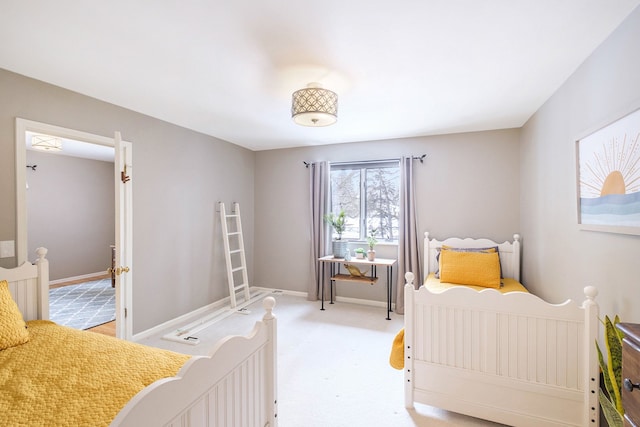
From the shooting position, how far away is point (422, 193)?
3.97 meters

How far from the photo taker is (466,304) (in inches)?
72.9

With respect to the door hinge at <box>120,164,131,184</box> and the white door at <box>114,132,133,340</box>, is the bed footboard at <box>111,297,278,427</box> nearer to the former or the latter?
the white door at <box>114,132,133,340</box>

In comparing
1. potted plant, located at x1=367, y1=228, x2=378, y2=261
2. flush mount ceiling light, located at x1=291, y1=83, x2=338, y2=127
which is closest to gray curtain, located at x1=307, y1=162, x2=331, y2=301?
potted plant, located at x1=367, y1=228, x2=378, y2=261

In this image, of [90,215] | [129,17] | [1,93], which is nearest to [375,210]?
[129,17]

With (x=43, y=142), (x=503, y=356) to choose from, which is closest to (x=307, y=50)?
(x=503, y=356)

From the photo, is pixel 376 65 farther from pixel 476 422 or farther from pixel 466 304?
pixel 476 422

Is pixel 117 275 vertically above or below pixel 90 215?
below

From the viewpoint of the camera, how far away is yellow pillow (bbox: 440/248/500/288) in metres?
2.98

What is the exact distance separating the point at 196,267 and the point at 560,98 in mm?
4178

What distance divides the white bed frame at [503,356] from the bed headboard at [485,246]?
73.7 inches

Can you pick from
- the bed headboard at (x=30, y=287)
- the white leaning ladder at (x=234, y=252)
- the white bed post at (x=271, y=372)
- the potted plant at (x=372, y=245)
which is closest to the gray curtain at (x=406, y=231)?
the potted plant at (x=372, y=245)

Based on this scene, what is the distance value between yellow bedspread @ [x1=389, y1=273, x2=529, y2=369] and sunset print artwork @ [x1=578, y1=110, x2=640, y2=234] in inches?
42.3

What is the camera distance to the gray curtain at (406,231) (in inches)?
154

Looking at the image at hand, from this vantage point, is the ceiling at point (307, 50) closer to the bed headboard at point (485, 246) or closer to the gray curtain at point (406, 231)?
the gray curtain at point (406, 231)
